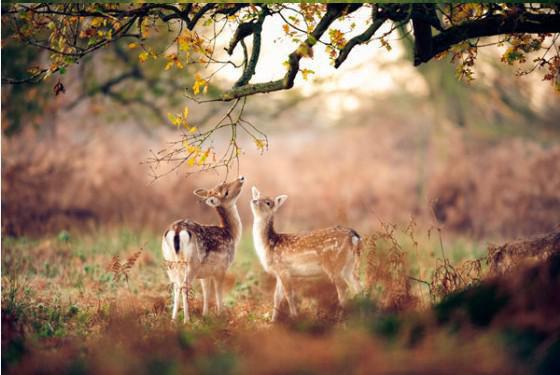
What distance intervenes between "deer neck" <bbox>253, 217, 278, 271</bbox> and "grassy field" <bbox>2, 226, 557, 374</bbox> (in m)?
0.70

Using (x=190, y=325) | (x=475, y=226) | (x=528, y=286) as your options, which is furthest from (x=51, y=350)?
(x=475, y=226)

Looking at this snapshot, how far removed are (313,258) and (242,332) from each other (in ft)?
5.88

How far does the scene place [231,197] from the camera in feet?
28.5

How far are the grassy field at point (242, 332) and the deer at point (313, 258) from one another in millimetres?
260

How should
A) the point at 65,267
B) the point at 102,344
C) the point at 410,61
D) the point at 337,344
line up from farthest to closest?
the point at 410,61
the point at 65,267
the point at 102,344
the point at 337,344

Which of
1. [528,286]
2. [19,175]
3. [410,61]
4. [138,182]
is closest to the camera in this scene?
[528,286]

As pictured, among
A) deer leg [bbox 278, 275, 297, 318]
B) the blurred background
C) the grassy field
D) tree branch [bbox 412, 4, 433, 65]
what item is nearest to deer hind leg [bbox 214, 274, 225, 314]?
the grassy field

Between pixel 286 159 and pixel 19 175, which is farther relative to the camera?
pixel 286 159

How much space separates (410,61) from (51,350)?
13555 millimetres

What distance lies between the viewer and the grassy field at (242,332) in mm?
5094

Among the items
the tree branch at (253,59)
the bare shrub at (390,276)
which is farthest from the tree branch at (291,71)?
the bare shrub at (390,276)

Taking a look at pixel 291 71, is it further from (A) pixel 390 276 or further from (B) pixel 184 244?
(A) pixel 390 276

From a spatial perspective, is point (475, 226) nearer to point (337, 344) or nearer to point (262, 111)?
point (262, 111)

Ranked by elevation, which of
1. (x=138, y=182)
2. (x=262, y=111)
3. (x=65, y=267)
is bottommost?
(x=65, y=267)
